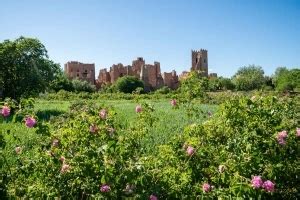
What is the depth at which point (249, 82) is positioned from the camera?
89938 mm

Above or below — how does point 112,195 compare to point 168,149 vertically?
below

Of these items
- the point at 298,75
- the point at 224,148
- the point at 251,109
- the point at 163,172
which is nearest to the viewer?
the point at 163,172

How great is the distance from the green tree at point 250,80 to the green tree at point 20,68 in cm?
6631

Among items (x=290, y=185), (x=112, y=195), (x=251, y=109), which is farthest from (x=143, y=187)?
(x=290, y=185)

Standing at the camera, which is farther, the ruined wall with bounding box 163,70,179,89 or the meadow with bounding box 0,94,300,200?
the ruined wall with bounding box 163,70,179,89

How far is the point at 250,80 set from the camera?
90.6 meters

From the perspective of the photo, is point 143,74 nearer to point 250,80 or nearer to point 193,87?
point 250,80

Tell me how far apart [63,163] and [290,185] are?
175 inches

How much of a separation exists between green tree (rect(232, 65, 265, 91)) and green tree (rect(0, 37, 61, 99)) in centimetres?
6631

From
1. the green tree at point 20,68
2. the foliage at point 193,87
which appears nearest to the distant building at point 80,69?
the green tree at point 20,68

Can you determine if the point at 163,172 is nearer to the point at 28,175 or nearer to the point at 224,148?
the point at 224,148

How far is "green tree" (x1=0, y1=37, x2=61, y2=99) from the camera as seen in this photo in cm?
2334

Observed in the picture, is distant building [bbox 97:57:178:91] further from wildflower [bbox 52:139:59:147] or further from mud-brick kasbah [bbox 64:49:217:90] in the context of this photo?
wildflower [bbox 52:139:59:147]

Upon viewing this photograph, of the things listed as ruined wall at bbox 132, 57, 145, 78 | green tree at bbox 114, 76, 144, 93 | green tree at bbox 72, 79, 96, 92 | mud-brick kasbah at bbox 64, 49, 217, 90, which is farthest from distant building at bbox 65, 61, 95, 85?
green tree at bbox 72, 79, 96, 92
